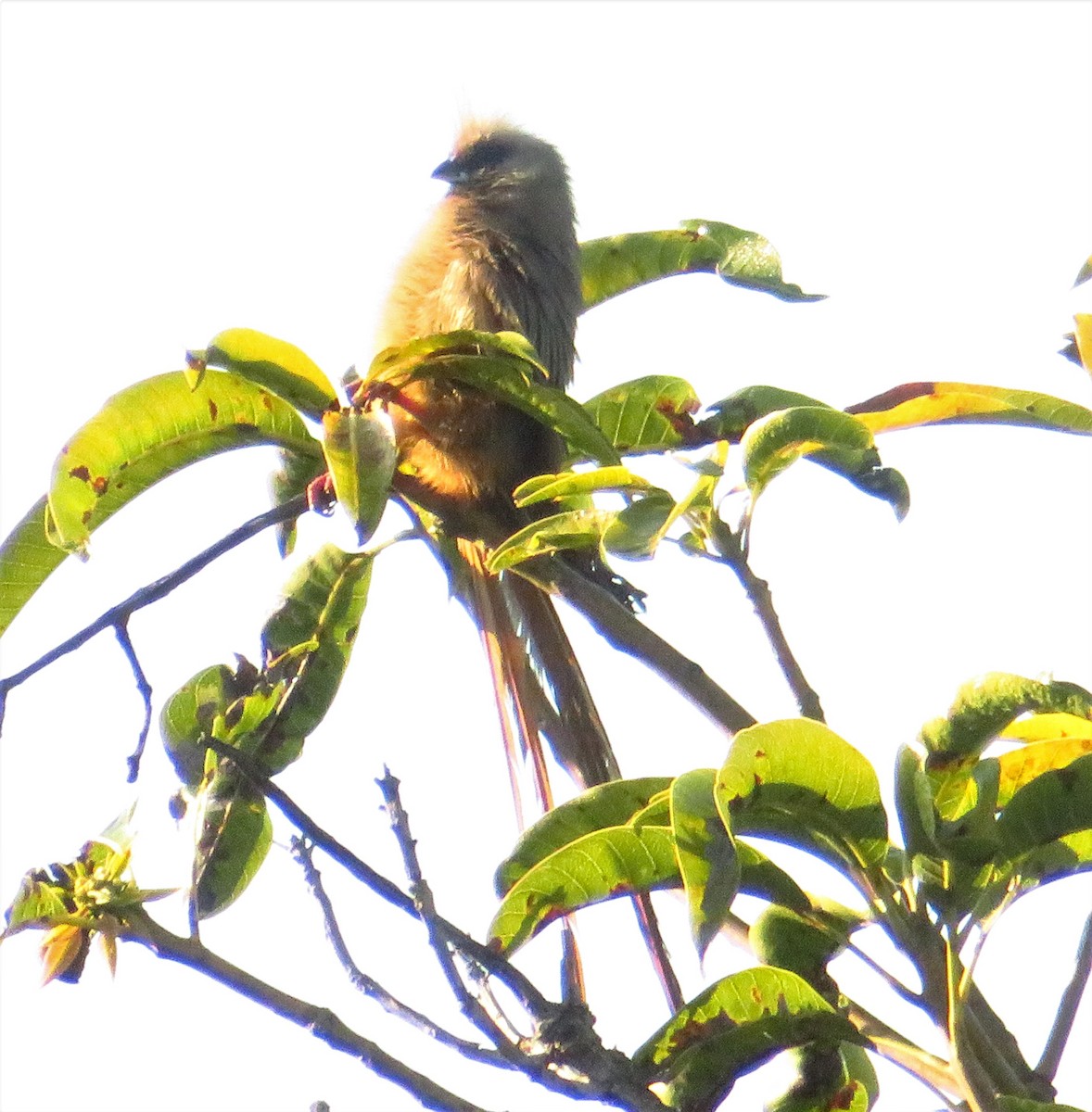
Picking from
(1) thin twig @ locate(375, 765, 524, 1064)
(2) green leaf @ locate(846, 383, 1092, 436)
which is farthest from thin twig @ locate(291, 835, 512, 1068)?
(2) green leaf @ locate(846, 383, 1092, 436)

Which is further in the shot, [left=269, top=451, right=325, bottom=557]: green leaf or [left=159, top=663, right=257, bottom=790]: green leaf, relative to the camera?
[left=269, top=451, right=325, bottom=557]: green leaf

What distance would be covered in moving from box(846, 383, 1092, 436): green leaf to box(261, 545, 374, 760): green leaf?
0.64 metres

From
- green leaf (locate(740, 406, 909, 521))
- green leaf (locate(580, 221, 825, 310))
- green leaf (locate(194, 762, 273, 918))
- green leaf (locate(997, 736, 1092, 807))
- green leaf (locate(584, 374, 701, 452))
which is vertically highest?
green leaf (locate(580, 221, 825, 310))

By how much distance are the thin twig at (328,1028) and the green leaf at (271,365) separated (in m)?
0.58

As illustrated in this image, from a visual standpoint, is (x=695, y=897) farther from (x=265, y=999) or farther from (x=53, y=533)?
(x=53, y=533)

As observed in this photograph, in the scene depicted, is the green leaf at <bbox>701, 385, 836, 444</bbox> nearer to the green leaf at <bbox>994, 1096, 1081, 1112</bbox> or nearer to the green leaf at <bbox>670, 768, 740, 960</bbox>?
the green leaf at <bbox>670, 768, 740, 960</bbox>

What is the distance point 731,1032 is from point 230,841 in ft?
2.03

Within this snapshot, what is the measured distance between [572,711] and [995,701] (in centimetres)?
98

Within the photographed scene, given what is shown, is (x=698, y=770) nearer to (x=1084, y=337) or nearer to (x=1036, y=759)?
(x=1036, y=759)

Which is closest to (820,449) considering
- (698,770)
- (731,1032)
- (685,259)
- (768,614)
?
(768,614)

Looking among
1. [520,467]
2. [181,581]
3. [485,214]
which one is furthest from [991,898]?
[485,214]

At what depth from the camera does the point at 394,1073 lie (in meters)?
1.09

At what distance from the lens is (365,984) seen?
1.22m

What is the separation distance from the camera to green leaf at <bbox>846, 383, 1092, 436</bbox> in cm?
143
